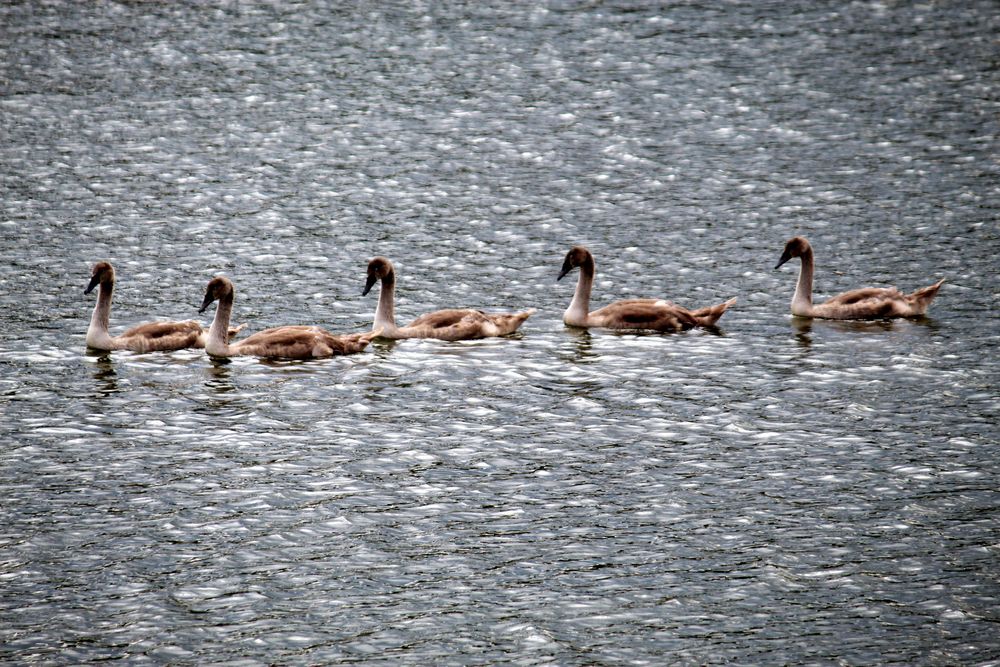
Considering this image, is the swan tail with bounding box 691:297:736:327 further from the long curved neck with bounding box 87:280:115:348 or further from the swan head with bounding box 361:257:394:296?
the long curved neck with bounding box 87:280:115:348

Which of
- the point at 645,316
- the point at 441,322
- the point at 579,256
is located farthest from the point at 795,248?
the point at 441,322

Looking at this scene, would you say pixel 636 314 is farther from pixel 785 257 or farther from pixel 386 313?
pixel 386 313

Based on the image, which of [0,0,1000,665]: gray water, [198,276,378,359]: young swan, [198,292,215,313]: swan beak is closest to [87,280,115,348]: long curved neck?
[0,0,1000,665]: gray water

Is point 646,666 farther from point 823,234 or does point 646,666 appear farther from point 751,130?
point 751,130

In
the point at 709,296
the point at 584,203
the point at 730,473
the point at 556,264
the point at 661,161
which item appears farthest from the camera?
the point at 661,161

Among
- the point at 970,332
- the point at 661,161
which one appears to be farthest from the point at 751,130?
the point at 970,332

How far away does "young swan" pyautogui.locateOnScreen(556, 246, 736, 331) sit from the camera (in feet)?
80.1

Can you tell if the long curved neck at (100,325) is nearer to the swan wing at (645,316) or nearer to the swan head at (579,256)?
the swan head at (579,256)

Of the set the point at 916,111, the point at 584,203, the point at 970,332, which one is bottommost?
the point at 970,332

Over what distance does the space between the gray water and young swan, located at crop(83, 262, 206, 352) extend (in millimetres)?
363

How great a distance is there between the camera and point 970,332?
78.8ft

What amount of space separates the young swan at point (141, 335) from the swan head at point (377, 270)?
9.48 feet

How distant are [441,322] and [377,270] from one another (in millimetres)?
1535

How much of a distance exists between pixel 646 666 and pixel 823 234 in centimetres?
1748
